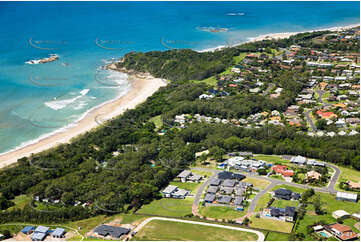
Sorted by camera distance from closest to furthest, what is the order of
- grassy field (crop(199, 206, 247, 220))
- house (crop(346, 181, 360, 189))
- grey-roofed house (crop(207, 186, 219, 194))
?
grassy field (crop(199, 206, 247, 220))
house (crop(346, 181, 360, 189))
grey-roofed house (crop(207, 186, 219, 194))

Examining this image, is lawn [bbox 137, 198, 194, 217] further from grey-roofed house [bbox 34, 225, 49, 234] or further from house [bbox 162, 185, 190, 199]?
grey-roofed house [bbox 34, 225, 49, 234]

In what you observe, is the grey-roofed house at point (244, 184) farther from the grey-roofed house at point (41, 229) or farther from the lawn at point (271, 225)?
the grey-roofed house at point (41, 229)

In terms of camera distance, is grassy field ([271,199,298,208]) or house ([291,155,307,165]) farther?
house ([291,155,307,165])

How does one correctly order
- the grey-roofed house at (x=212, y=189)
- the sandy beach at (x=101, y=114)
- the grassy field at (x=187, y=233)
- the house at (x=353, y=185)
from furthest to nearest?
the sandy beach at (x=101, y=114) → the grey-roofed house at (x=212, y=189) → the house at (x=353, y=185) → the grassy field at (x=187, y=233)

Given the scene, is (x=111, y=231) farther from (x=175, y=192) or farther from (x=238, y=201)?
(x=238, y=201)

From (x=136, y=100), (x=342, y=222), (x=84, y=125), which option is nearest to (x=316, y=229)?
(x=342, y=222)

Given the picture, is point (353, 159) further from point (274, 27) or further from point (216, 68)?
point (274, 27)

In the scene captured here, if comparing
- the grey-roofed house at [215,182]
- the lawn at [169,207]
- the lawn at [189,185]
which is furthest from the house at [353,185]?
the lawn at [169,207]

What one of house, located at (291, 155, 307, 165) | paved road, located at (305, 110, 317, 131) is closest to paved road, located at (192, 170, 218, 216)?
house, located at (291, 155, 307, 165)
